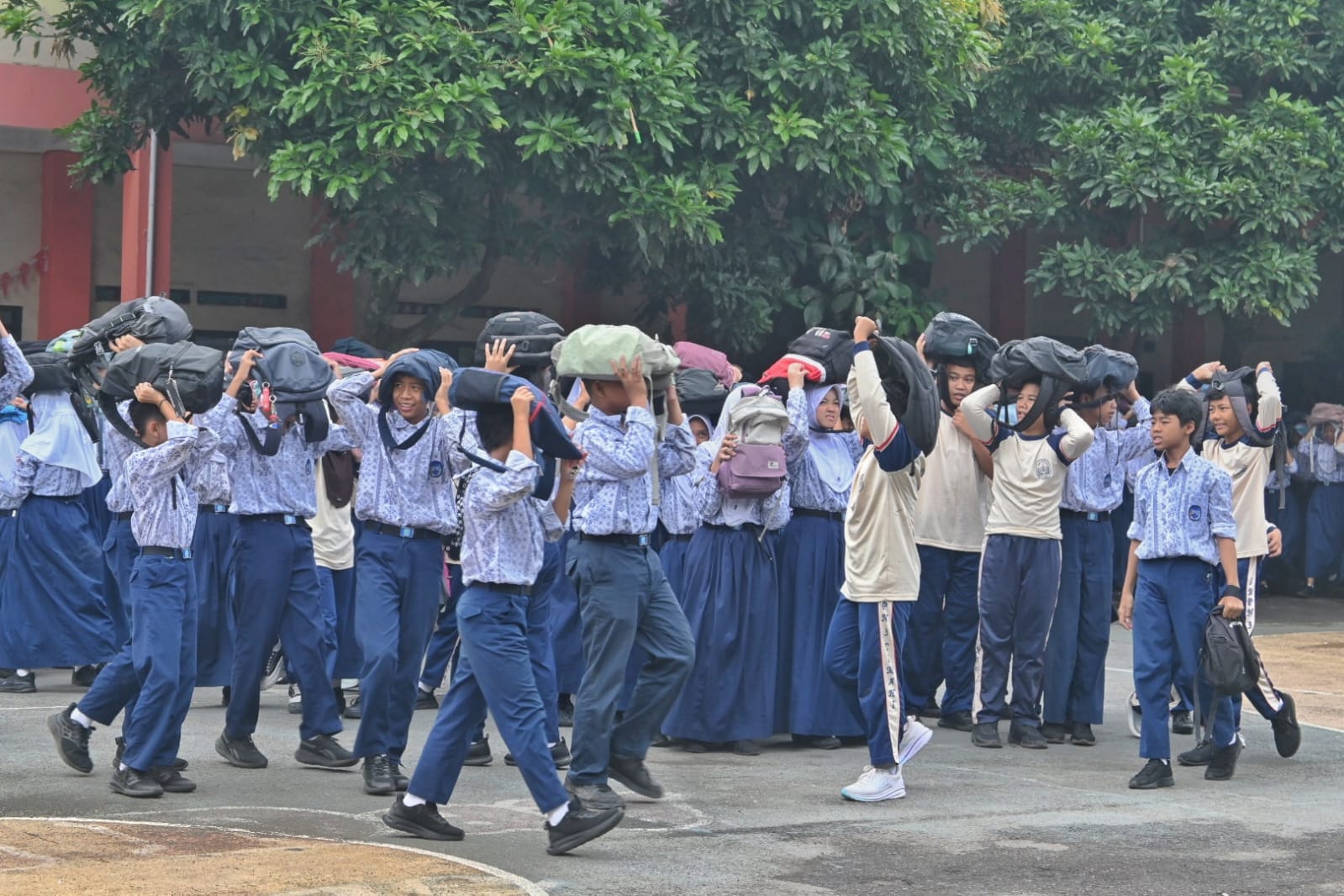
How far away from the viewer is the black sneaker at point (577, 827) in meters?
6.59

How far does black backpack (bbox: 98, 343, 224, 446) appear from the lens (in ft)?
25.2

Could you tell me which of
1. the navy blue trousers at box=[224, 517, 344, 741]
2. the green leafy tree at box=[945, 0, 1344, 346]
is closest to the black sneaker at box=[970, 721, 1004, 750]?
the navy blue trousers at box=[224, 517, 344, 741]

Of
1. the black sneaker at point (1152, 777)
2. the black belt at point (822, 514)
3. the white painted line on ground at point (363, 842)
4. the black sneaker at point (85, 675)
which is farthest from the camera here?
the black sneaker at point (85, 675)

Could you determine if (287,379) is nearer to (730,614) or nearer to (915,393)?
(730,614)

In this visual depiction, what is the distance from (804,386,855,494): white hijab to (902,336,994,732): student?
552mm

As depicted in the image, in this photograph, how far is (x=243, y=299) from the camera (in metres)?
19.8

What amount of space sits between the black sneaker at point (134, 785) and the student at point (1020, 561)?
399cm

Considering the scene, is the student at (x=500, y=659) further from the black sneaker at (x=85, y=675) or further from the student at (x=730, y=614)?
the black sneaker at (x=85, y=675)

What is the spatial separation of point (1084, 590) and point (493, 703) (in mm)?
4168

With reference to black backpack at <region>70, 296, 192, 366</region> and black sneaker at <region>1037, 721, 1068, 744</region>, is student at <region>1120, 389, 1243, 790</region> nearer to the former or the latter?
black sneaker at <region>1037, 721, 1068, 744</region>

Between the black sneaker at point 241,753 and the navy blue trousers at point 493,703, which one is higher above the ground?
the navy blue trousers at point 493,703

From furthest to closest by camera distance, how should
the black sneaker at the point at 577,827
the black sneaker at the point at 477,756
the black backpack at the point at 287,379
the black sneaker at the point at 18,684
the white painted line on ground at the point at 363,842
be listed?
1. the black sneaker at the point at 18,684
2. the black sneaker at the point at 477,756
3. the black backpack at the point at 287,379
4. the black sneaker at the point at 577,827
5. the white painted line on ground at the point at 363,842

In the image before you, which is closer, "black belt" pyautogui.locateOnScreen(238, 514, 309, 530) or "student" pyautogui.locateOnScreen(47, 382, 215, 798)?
"student" pyautogui.locateOnScreen(47, 382, 215, 798)

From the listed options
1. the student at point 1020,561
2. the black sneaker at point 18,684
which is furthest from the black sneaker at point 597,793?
the black sneaker at point 18,684
